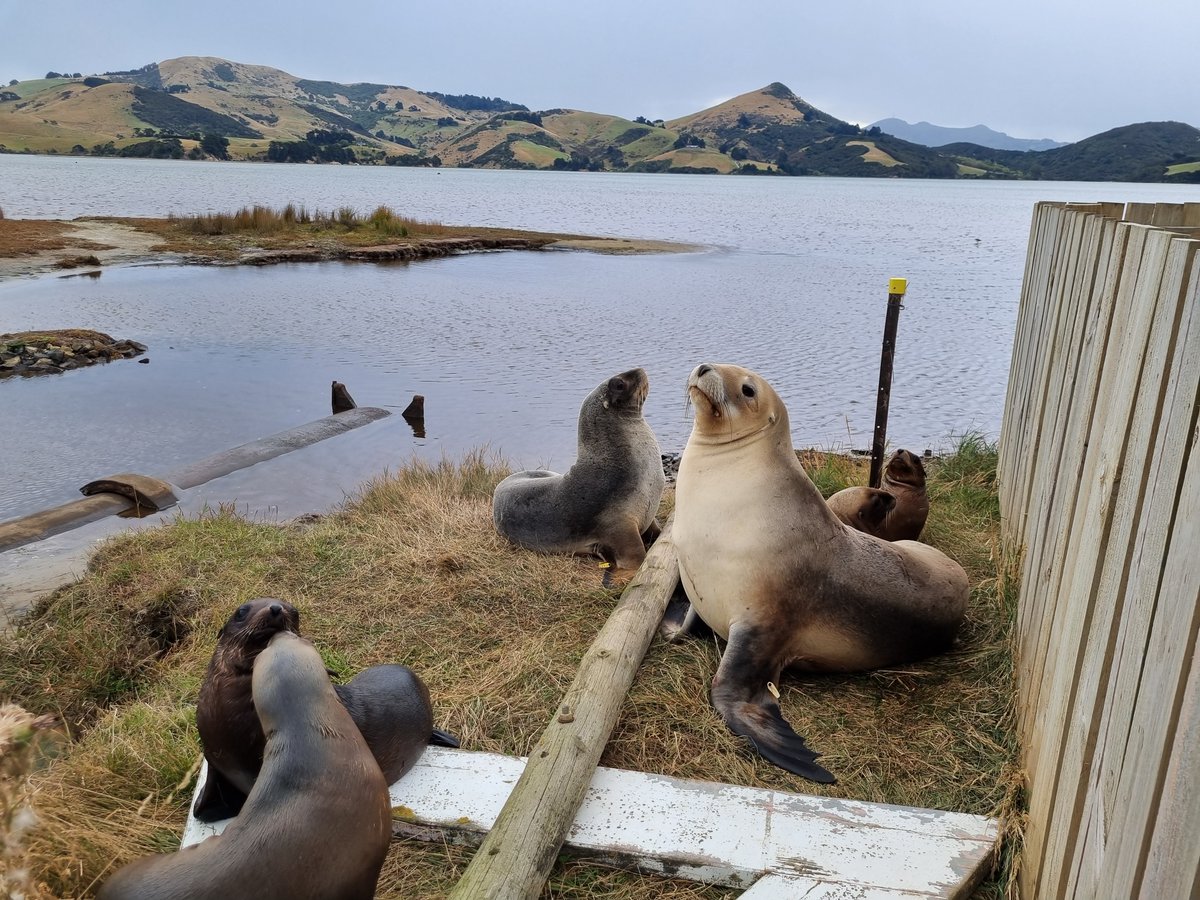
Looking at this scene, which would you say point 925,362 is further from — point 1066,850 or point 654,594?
point 1066,850

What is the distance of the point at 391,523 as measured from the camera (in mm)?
7625

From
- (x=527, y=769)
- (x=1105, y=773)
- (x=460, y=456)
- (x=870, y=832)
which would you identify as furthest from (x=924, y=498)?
(x=460, y=456)

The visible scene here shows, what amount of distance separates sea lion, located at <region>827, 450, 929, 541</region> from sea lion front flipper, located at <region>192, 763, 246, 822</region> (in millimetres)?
4105

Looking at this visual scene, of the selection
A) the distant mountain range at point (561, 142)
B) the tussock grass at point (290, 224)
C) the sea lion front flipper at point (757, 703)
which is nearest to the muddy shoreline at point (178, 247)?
the tussock grass at point (290, 224)

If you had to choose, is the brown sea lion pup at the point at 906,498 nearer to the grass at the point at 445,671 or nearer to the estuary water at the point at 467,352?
the grass at the point at 445,671

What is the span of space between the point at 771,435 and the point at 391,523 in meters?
3.78

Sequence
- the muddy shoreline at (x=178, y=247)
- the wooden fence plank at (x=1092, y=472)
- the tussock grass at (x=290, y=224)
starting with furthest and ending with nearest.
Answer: the tussock grass at (x=290, y=224) → the muddy shoreline at (x=178, y=247) → the wooden fence plank at (x=1092, y=472)

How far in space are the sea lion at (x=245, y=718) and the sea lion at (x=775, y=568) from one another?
60.8 inches

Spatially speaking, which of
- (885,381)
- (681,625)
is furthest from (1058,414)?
(885,381)

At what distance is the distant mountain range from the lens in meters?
129

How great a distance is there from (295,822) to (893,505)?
15.1 ft

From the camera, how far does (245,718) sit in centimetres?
344

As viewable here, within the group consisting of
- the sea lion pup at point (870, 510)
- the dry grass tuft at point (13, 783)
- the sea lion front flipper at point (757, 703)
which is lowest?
the sea lion front flipper at point (757, 703)

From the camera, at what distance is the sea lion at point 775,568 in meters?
4.72
